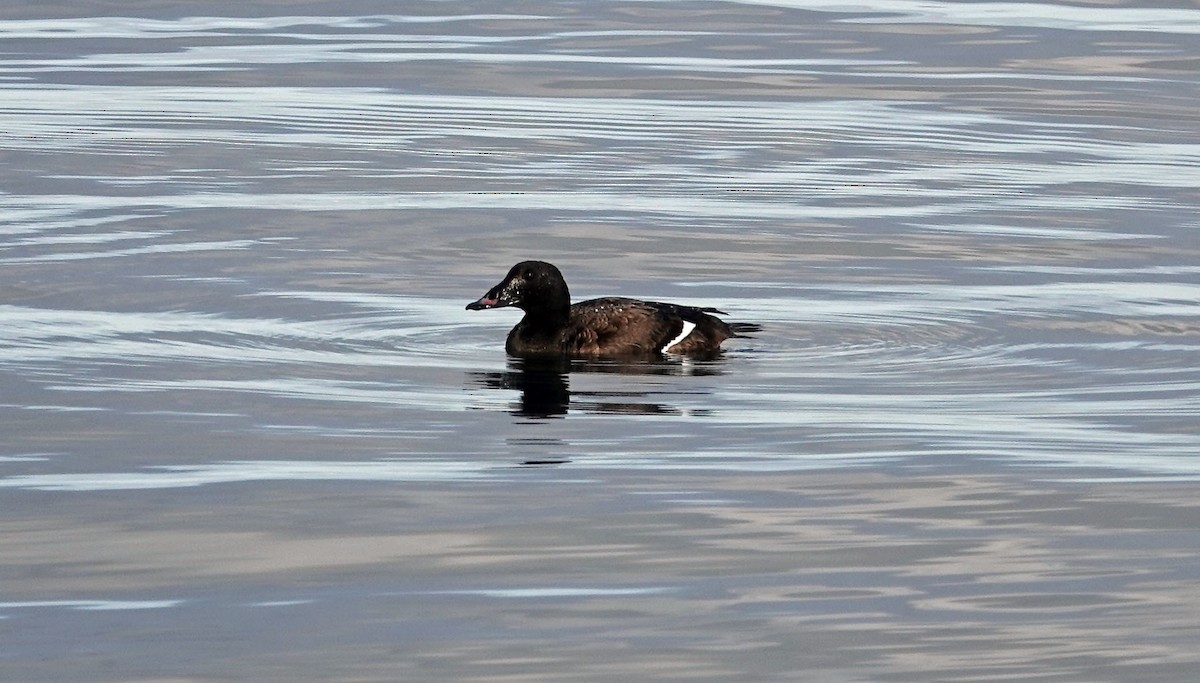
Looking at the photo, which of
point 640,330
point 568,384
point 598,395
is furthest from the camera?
point 640,330

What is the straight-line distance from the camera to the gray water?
7383 millimetres

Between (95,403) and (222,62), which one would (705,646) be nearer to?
(95,403)

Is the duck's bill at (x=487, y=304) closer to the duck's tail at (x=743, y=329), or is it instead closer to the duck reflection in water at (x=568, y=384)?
the duck reflection in water at (x=568, y=384)

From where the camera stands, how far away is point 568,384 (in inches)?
487

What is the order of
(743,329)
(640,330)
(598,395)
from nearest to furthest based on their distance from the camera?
(598,395), (640,330), (743,329)

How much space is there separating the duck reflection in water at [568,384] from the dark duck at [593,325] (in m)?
0.10

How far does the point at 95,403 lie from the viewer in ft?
36.7

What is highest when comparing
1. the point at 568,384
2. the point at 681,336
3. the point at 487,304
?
the point at 487,304

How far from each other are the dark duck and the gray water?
0.76 feet

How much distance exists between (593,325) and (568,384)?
3.38 ft

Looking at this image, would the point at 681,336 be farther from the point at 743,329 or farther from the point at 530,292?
the point at 530,292

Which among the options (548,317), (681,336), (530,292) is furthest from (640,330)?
(530,292)

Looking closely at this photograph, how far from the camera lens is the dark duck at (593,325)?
13.2 m

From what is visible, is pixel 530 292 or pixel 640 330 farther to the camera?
pixel 530 292
